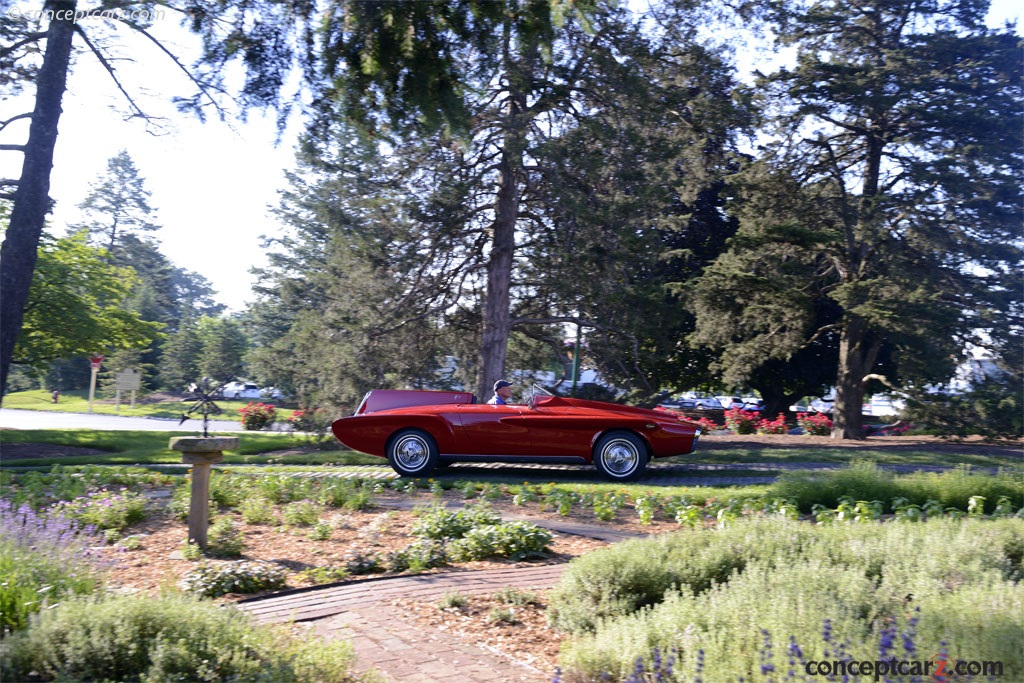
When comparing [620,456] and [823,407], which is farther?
[823,407]

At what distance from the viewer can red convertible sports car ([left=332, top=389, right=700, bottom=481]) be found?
11.3 m

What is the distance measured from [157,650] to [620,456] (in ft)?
27.2

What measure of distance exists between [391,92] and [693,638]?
649 centimetres

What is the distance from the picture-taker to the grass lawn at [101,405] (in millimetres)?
46156

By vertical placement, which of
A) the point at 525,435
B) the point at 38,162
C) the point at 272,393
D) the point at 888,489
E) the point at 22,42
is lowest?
the point at 888,489

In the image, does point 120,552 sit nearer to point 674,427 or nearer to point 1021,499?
point 674,427

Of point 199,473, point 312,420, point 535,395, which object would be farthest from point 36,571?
point 312,420

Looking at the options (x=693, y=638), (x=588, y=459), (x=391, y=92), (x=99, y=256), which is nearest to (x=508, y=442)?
(x=588, y=459)

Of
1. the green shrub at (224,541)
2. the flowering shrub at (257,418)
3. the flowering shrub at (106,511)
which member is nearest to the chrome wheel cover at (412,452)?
the flowering shrub at (106,511)

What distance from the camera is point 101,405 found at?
170ft

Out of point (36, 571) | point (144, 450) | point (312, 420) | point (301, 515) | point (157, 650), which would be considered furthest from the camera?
point (312, 420)

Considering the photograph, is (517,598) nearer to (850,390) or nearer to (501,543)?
(501,543)

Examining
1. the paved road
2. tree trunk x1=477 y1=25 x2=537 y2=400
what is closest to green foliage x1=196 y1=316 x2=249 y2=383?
the paved road
